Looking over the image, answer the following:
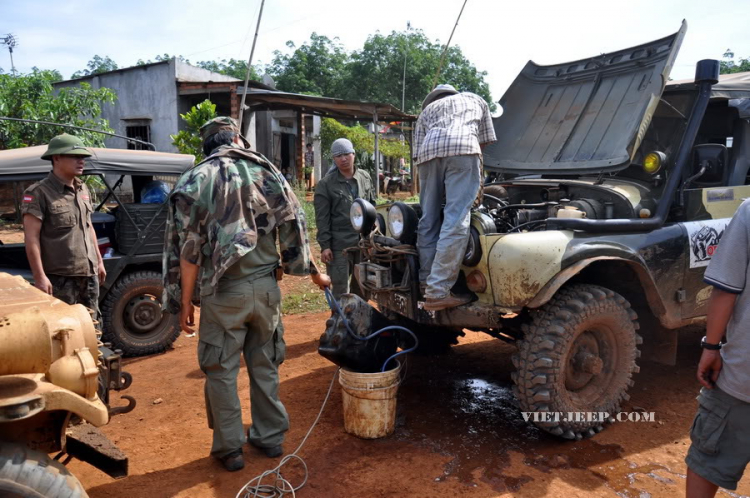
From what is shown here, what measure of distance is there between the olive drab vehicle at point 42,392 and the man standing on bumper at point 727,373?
255cm

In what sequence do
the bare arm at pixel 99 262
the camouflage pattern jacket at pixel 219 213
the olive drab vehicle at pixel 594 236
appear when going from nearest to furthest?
1. the camouflage pattern jacket at pixel 219 213
2. the olive drab vehicle at pixel 594 236
3. the bare arm at pixel 99 262

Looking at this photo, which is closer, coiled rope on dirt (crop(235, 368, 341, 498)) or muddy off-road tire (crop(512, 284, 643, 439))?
coiled rope on dirt (crop(235, 368, 341, 498))

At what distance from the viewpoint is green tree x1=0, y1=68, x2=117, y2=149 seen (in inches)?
475

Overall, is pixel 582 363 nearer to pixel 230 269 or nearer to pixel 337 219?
pixel 230 269

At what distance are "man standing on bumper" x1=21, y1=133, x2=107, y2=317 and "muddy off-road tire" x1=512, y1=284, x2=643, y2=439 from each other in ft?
11.1

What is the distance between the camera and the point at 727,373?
7.73 ft

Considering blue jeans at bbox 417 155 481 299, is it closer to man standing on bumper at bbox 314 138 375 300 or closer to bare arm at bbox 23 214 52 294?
man standing on bumper at bbox 314 138 375 300

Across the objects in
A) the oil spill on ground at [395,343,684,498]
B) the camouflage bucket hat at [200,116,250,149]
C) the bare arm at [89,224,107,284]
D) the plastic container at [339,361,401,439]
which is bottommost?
the oil spill on ground at [395,343,684,498]

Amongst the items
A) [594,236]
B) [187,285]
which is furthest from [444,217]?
[187,285]

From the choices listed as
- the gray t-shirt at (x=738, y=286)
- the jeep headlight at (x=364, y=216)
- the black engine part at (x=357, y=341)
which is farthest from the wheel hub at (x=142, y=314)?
the gray t-shirt at (x=738, y=286)

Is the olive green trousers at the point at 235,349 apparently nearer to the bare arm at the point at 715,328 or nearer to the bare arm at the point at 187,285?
the bare arm at the point at 187,285

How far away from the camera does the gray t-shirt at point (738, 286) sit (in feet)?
7.59

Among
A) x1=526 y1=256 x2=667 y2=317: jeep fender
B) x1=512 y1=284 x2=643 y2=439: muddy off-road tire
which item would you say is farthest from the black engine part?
x1=526 y1=256 x2=667 y2=317: jeep fender

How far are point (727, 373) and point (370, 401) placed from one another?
2.02 m
